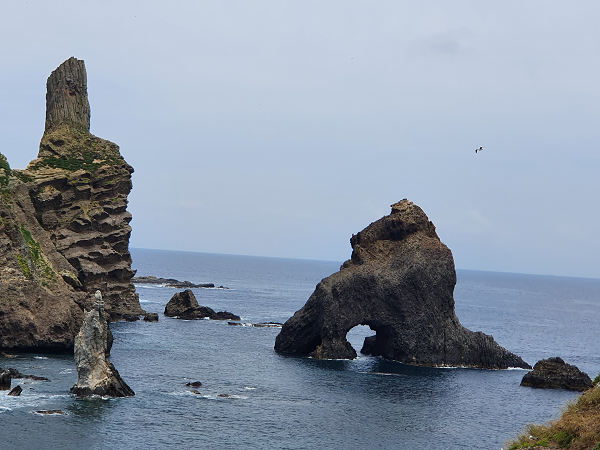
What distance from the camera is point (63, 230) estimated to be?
11262cm

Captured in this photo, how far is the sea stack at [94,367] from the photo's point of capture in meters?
61.4

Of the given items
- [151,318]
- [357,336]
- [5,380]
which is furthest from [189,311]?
[5,380]

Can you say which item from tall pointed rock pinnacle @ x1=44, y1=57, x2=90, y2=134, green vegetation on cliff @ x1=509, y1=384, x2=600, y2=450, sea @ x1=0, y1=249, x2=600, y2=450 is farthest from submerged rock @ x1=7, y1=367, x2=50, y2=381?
tall pointed rock pinnacle @ x1=44, y1=57, x2=90, y2=134

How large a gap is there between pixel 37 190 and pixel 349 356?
55.4 meters

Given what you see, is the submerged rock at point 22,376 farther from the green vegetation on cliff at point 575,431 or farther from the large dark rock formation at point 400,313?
the green vegetation on cliff at point 575,431

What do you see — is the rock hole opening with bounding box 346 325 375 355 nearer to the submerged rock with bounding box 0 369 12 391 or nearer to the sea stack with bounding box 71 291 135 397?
the sea stack with bounding box 71 291 135 397

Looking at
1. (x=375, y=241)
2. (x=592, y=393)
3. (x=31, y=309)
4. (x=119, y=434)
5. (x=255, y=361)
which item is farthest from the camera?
(x=375, y=241)

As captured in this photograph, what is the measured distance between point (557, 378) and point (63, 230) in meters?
74.9

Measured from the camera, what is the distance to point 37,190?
365ft

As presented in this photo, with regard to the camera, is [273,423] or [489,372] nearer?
[273,423]

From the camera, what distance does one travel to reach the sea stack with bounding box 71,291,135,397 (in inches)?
2416

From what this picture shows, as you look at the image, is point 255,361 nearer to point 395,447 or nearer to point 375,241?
point 375,241

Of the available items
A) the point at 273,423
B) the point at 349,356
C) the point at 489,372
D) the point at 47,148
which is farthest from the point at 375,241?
the point at 47,148

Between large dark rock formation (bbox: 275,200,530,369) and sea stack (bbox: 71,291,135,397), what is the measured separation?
3181cm
